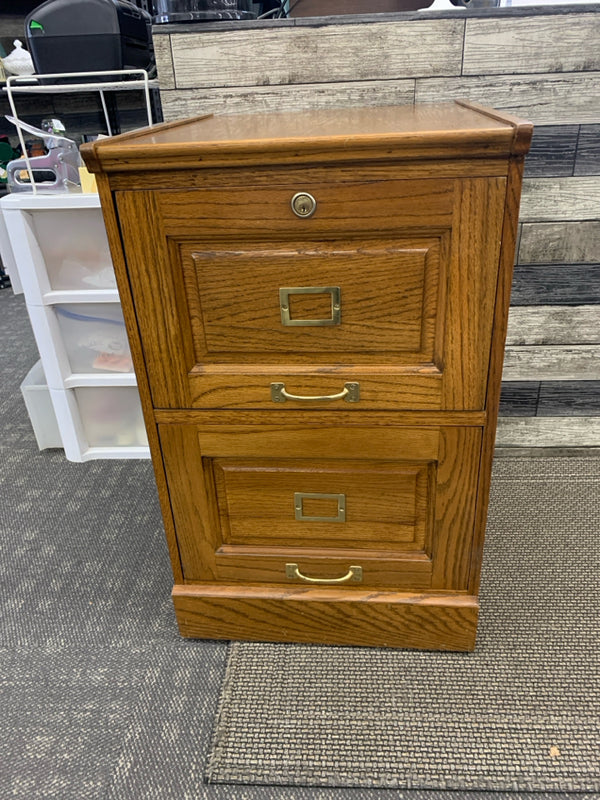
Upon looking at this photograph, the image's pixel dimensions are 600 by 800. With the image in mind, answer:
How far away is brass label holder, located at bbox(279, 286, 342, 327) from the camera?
76cm

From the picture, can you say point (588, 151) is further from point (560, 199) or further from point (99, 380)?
point (99, 380)

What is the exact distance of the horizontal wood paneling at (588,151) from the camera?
3.79 feet

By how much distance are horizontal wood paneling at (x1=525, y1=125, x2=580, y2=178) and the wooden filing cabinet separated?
11.8 inches

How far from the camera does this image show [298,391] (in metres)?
0.82

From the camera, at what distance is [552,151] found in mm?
1172

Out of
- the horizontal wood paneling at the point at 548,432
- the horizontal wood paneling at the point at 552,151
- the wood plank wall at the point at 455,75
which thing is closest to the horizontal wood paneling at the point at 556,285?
the wood plank wall at the point at 455,75

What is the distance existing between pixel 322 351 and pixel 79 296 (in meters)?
0.81

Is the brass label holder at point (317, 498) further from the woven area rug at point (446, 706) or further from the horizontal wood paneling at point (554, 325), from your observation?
the horizontal wood paneling at point (554, 325)

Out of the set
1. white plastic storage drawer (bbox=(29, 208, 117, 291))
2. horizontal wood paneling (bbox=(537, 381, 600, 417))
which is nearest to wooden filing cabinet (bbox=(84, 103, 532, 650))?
white plastic storage drawer (bbox=(29, 208, 117, 291))

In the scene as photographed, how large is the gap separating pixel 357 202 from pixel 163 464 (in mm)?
481

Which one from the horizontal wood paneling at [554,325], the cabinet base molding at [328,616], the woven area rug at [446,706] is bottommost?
the woven area rug at [446,706]

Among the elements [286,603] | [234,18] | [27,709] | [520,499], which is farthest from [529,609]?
[234,18]

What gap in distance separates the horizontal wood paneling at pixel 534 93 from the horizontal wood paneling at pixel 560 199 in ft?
0.37

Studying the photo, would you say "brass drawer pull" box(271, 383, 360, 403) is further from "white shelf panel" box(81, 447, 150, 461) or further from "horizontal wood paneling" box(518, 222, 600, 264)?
"white shelf panel" box(81, 447, 150, 461)
